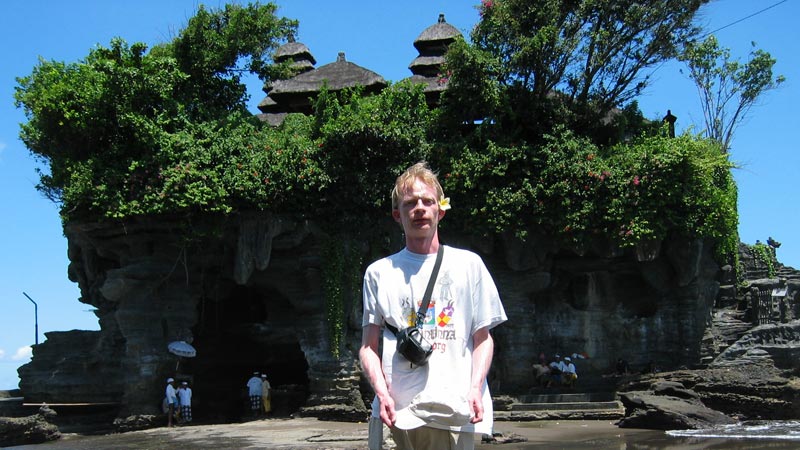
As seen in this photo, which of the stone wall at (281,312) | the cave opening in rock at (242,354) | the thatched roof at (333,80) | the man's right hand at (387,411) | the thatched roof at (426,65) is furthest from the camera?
the thatched roof at (426,65)

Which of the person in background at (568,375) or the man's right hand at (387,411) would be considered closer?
the man's right hand at (387,411)

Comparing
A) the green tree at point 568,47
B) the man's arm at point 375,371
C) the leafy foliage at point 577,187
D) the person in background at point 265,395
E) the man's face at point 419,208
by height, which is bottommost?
the person in background at point 265,395

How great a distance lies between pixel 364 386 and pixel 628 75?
32.2ft

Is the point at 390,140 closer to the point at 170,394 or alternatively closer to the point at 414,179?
the point at 170,394

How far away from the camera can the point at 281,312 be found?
2070 cm

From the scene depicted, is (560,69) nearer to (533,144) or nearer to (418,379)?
(533,144)

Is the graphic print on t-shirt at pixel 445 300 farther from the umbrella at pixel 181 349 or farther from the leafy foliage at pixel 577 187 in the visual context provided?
the umbrella at pixel 181 349

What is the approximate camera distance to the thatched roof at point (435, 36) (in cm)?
2436

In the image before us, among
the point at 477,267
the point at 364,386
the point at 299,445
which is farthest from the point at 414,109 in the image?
the point at 477,267

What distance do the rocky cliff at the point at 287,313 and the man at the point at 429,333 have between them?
13904mm

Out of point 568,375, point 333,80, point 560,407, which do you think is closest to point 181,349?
point 560,407

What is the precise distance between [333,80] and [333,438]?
11.7 metres

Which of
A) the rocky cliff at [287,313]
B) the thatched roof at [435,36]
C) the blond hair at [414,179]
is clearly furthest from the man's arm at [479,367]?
the thatched roof at [435,36]

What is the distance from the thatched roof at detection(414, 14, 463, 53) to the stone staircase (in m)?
11.2
